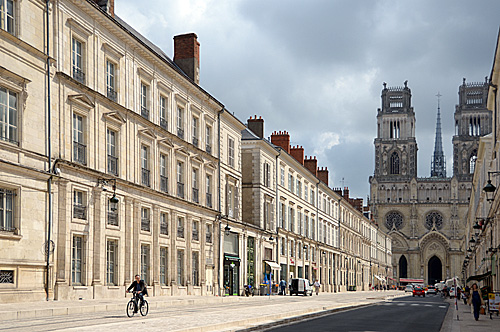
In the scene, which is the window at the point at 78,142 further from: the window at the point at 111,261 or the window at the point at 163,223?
the window at the point at 163,223

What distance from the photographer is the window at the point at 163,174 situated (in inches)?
1364

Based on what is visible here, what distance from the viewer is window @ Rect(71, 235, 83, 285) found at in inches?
1023

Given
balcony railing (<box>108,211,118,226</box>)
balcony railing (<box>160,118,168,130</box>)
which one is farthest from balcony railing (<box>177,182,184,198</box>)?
balcony railing (<box>108,211,118,226</box>)

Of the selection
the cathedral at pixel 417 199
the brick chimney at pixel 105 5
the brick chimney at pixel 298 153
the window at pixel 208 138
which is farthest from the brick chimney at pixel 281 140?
the cathedral at pixel 417 199

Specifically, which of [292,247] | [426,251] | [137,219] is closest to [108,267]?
[137,219]

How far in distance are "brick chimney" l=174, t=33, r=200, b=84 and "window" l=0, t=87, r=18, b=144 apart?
18.9 metres

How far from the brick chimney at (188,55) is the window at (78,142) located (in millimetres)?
14442

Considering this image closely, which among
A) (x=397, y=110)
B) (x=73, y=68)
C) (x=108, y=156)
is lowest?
(x=108, y=156)

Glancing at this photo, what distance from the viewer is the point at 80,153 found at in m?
26.8

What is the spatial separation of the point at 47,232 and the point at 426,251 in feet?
396

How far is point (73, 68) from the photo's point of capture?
26594 millimetres

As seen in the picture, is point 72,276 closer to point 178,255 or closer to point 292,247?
point 178,255

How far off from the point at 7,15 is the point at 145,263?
46.0ft

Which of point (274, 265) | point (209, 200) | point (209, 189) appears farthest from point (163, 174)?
point (274, 265)
